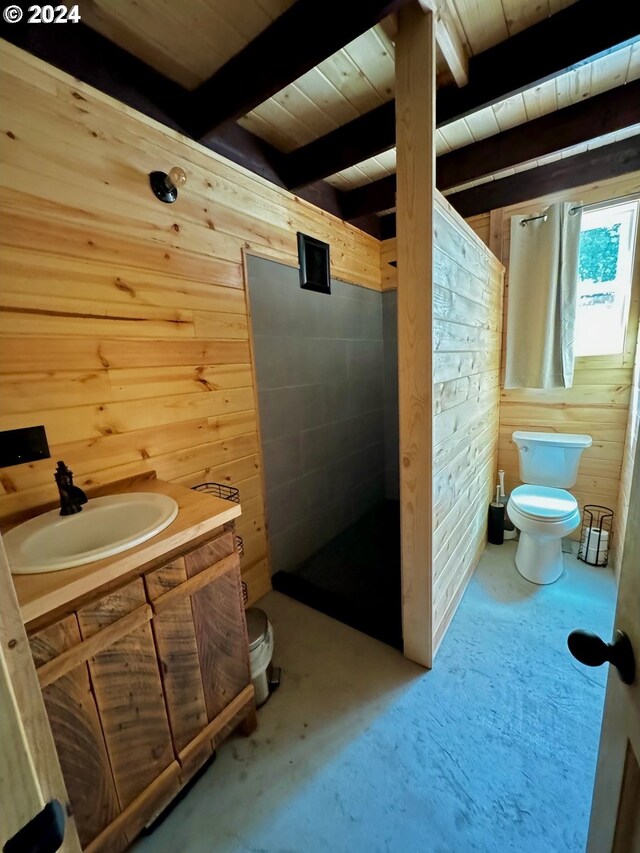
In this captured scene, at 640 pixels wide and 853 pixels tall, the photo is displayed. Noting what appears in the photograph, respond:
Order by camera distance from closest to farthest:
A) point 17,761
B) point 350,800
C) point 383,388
Result: point 17,761, point 350,800, point 383,388

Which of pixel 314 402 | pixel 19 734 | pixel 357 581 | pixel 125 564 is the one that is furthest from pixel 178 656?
pixel 314 402

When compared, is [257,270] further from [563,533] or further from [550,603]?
[550,603]

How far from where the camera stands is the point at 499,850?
100 cm

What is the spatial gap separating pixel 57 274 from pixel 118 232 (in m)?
0.30

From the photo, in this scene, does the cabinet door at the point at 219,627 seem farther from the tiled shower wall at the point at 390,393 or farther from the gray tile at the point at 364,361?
the tiled shower wall at the point at 390,393

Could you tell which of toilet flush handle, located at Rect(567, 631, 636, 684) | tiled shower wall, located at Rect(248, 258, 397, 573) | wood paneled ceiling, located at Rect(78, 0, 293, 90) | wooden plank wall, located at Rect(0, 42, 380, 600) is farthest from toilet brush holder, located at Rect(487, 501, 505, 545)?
wood paneled ceiling, located at Rect(78, 0, 293, 90)

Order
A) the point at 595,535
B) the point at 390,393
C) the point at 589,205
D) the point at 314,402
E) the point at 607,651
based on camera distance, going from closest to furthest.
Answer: the point at 607,651, the point at 589,205, the point at 595,535, the point at 314,402, the point at 390,393

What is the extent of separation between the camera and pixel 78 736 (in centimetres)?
86

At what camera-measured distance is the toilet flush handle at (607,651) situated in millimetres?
545

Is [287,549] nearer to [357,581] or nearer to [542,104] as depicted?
[357,581]

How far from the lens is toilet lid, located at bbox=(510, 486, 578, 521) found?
199cm

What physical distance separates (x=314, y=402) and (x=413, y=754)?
188cm

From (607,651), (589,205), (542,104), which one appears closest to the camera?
(607,651)

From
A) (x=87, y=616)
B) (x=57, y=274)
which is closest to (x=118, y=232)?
(x=57, y=274)
